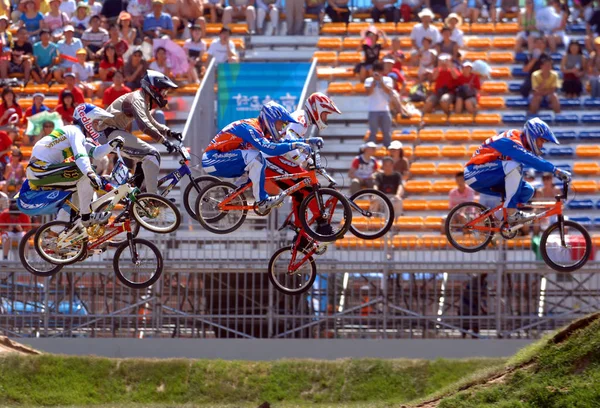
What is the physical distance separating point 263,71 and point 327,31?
309 cm

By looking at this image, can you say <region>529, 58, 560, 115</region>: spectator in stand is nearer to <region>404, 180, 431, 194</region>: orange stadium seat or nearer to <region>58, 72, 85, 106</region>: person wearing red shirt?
<region>404, 180, 431, 194</region>: orange stadium seat

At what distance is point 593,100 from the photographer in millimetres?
31188

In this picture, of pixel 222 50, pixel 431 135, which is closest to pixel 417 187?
pixel 431 135

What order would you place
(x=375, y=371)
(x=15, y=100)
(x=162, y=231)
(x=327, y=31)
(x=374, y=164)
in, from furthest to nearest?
(x=327, y=31) < (x=15, y=100) < (x=374, y=164) < (x=375, y=371) < (x=162, y=231)

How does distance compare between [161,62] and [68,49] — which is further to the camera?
[68,49]

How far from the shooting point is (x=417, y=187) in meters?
29.0

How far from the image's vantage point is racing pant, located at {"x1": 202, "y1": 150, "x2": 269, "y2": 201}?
21938 mm

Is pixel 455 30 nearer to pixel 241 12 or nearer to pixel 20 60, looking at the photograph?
pixel 241 12

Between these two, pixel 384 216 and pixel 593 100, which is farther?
pixel 593 100

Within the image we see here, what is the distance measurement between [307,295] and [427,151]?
4.93 m

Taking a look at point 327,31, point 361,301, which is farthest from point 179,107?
point 361,301

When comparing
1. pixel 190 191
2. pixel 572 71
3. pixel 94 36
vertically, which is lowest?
pixel 190 191

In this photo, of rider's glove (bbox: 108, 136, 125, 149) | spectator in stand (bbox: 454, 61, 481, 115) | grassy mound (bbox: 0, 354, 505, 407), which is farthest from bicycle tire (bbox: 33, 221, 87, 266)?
spectator in stand (bbox: 454, 61, 481, 115)

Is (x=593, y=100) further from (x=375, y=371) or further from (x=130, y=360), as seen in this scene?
Result: (x=130, y=360)
